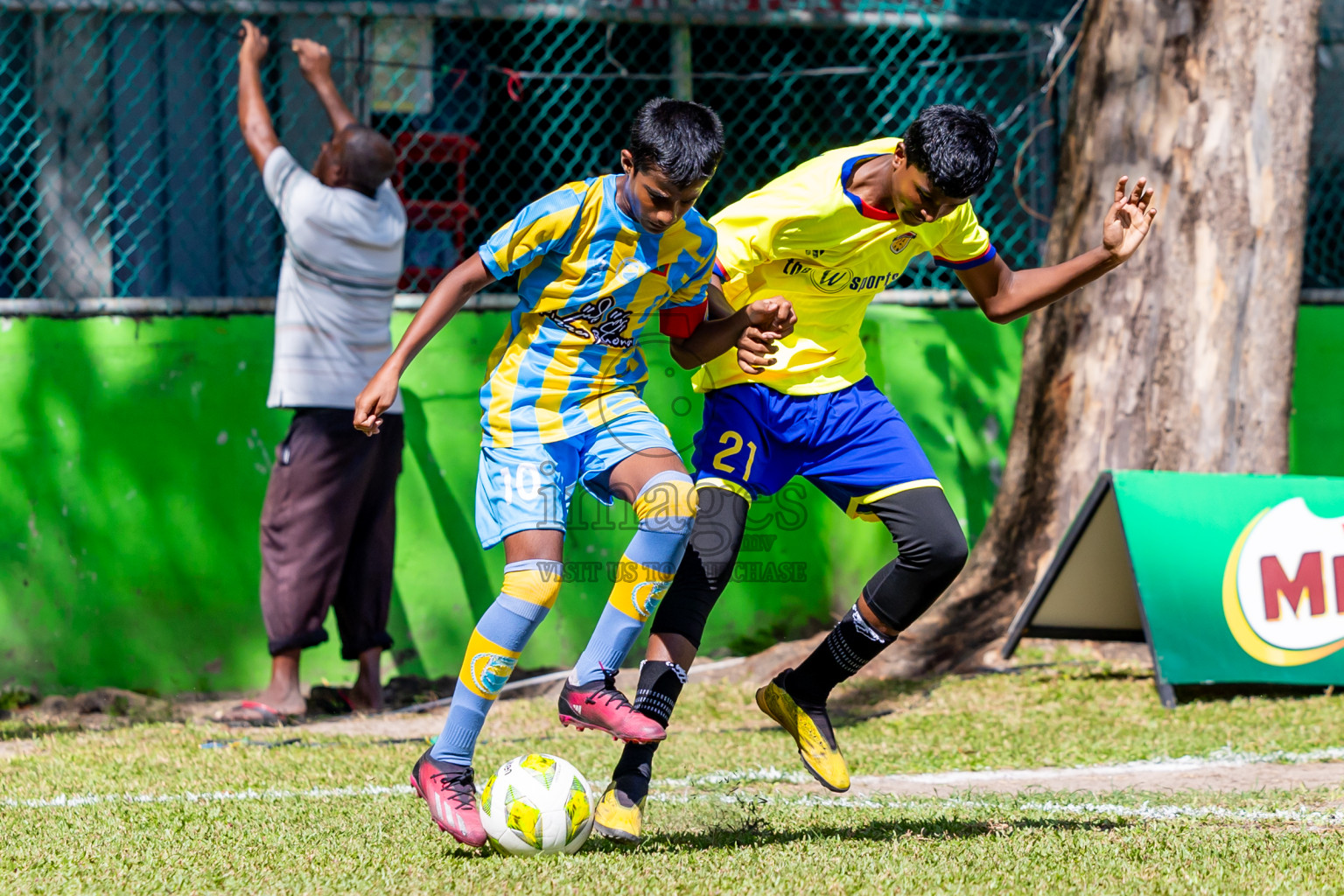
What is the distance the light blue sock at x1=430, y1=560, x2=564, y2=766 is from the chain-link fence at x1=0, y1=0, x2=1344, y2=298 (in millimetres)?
3768

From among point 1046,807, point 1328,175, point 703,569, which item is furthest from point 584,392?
point 1328,175

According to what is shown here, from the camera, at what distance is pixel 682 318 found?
389 cm

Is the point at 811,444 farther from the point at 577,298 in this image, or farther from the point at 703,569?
the point at 577,298

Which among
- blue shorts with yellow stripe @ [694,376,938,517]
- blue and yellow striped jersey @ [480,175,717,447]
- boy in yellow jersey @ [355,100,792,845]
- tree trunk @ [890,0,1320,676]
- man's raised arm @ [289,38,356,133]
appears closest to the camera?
boy in yellow jersey @ [355,100,792,845]

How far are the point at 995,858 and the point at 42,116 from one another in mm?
5959

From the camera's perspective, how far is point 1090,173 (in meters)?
6.47

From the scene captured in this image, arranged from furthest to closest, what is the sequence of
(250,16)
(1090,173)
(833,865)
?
(250,16) < (1090,173) < (833,865)

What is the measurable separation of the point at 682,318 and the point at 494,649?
106 centimetres

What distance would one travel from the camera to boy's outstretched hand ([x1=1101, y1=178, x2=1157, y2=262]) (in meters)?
3.96

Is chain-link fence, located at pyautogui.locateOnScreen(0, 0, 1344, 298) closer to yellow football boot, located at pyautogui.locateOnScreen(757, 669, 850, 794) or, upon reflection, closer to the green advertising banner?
the green advertising banner

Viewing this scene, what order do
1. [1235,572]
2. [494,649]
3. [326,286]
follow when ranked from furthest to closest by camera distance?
[326,286] → [1235,572] → [494,649]

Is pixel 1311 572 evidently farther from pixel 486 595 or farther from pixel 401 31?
pixel 401 31

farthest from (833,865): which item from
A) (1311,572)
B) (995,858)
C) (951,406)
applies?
(951,406)

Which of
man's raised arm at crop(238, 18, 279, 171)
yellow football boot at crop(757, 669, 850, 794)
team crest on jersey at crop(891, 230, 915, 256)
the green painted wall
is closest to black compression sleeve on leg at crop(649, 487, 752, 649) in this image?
yellow football boot at crop(757, 669, 850, 794)
